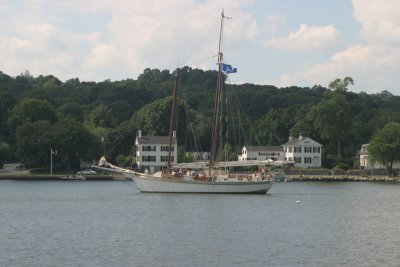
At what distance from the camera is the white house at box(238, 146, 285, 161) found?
552 feet

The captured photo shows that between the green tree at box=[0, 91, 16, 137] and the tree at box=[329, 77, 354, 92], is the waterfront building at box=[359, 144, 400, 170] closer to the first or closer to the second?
the tree at box=[329, 77, 354, 92]

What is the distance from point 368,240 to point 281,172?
100291 mm

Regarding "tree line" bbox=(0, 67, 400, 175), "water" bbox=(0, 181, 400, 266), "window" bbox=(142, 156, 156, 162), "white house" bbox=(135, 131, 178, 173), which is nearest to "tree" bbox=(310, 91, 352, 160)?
"tree line" bbox=(0, 67, 400, 175)

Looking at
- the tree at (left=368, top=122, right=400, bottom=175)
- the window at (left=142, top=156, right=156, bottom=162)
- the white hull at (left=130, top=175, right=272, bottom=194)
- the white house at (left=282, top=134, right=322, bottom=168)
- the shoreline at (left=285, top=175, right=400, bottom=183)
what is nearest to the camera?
the white hull at (left=130, top=175, right=272, bottom=194)

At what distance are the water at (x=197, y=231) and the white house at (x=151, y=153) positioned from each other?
70444mm

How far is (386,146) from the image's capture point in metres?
144

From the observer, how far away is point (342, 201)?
292ft

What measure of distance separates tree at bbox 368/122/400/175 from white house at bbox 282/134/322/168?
2112 cm

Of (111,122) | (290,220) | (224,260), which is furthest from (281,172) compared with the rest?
(224,260)

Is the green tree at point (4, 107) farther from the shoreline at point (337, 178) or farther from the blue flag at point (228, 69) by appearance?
the blue flag at point (228, 69)

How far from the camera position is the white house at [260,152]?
168 metres

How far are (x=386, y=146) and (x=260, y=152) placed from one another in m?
32.7

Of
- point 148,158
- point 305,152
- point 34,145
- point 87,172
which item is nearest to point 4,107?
point 148,158

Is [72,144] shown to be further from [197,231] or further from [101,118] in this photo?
[197,231]
